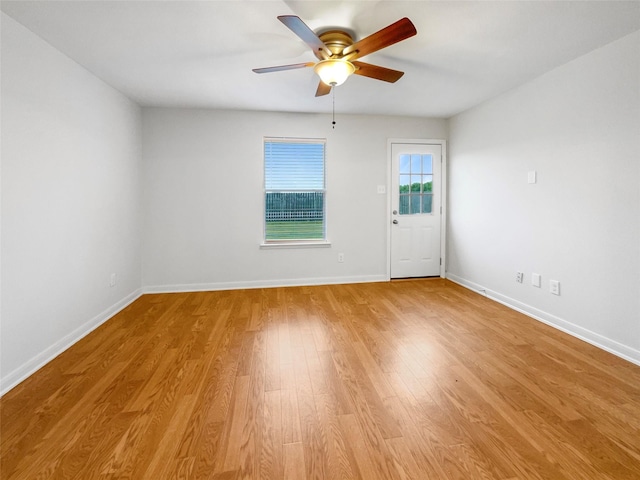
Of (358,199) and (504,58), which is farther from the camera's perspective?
(358,199)

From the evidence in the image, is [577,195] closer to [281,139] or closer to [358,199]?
[358,199]

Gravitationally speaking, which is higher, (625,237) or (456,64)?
(456,64)

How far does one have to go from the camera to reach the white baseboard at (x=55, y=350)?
192 centimetres

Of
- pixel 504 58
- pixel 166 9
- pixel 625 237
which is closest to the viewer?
pixel 166 9

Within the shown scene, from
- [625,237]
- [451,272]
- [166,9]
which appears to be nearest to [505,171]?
[625,237]

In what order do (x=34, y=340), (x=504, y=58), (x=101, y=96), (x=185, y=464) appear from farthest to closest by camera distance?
(x=101, y=96)
(x=504, y=58)
(x=34, y=340)
(x=185, y=464)

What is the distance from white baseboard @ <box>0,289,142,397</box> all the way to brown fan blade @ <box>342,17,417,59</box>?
10.2 feet

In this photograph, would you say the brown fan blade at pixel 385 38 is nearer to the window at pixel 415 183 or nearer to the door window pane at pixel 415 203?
the window at pixel 415 183

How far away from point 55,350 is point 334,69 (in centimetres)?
305

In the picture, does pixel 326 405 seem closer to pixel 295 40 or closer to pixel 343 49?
pixel 343 49

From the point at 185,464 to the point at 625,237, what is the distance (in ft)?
10.7

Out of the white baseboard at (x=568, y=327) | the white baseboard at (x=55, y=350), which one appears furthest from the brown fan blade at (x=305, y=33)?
the white baseboard at (x=568, y=327)

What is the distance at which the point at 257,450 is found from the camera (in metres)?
1.41

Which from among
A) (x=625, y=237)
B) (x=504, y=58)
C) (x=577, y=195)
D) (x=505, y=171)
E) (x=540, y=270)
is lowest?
(x=540, y=270)
